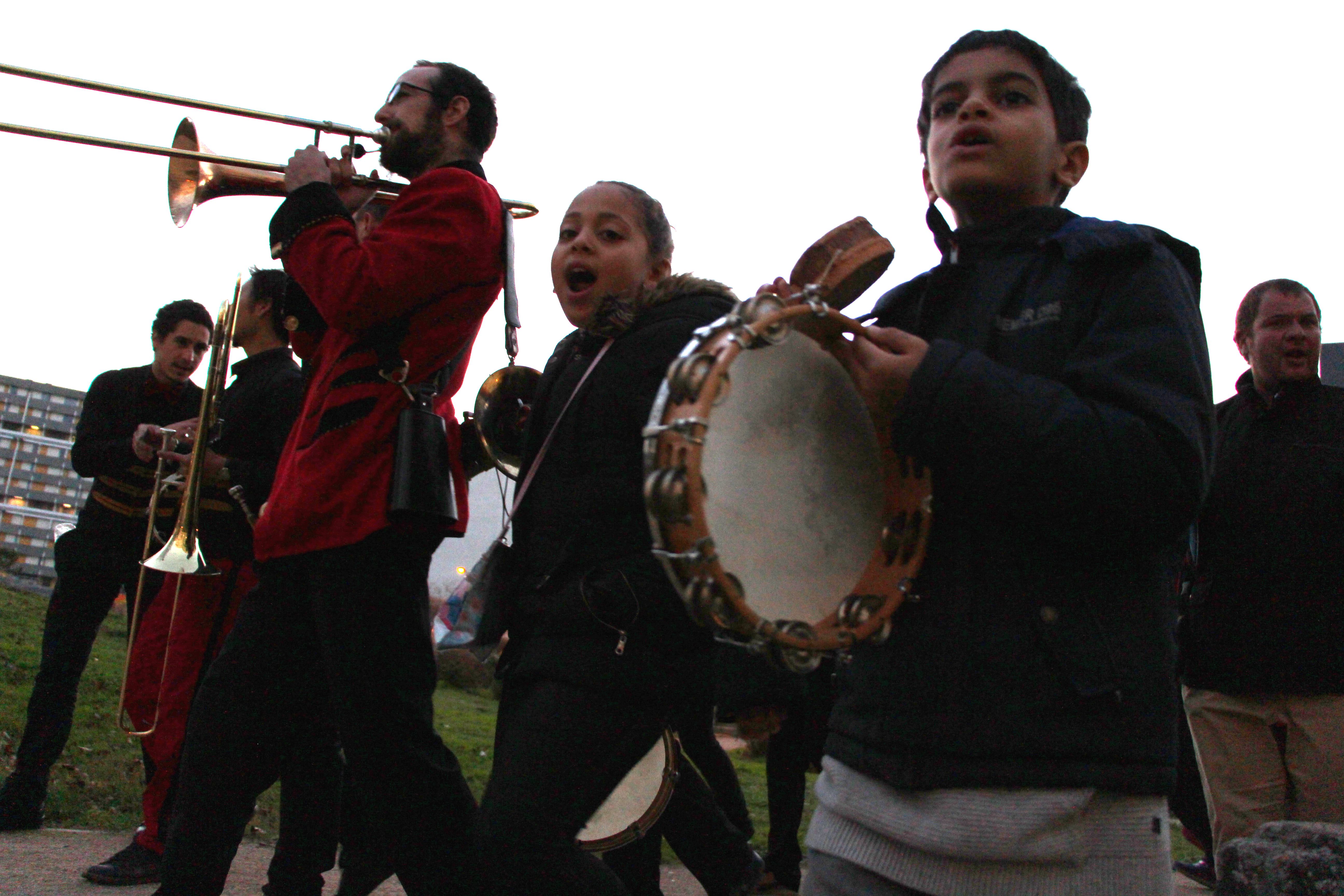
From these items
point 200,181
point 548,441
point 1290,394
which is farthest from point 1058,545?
point 200,181

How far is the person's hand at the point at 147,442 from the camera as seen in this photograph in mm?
5012

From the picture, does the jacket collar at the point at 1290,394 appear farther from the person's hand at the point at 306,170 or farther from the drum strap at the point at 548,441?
the person's hand at the point at 306,170

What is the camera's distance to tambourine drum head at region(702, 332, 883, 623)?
1516mm

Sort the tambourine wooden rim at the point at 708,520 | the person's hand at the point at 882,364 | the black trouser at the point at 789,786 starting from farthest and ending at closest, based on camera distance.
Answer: the black trouser at the point at 789,786 → the person's hand at the point at 882,364 → the tambourine wooden rim at the point at 708,520

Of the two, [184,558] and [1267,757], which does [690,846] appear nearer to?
[1267,757]

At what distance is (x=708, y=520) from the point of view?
1.46 meters

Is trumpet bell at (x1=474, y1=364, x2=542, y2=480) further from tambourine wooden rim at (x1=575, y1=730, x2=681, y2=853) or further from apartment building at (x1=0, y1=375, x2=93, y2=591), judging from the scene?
apartment building at (x1=0, y1=375, x2=93, y2=591)

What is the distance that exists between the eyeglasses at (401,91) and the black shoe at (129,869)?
8.20 feet

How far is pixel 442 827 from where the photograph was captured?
2.74 m

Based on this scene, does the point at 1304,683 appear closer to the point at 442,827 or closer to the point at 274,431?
the point at 442,827

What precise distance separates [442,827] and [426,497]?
0.73 metres

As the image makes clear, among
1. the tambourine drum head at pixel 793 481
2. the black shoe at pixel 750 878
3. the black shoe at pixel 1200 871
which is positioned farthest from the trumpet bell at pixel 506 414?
the black shoe at pixel 1200 871

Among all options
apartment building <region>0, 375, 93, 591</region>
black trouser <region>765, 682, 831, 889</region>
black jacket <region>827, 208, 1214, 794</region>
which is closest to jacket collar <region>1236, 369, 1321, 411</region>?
black trouser <region>765, 682, 831, 889</region>

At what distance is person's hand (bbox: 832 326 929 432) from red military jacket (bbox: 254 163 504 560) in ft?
4.97
